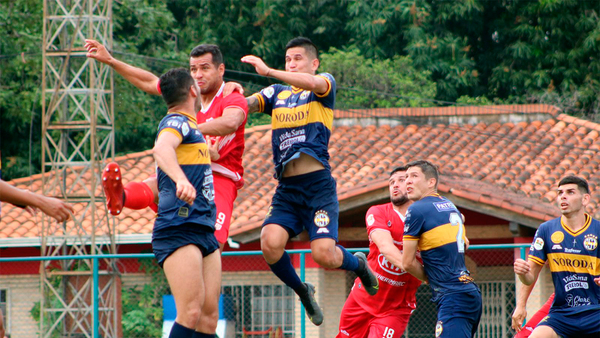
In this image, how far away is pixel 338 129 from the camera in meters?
20.8

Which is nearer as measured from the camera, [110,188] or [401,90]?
[110,188]

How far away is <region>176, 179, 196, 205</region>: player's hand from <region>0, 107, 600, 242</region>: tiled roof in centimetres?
1013

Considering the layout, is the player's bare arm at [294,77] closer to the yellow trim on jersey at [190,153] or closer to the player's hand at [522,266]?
the yellow trim on jersey at [190,153]

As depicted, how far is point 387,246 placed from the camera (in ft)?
25.6

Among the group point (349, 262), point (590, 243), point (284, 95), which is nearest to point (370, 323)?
point (349, 262)

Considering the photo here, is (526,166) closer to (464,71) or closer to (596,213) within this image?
(596,213)

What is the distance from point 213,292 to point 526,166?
13.7m

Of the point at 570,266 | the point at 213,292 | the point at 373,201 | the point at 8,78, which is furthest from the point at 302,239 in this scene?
the point at 8,78

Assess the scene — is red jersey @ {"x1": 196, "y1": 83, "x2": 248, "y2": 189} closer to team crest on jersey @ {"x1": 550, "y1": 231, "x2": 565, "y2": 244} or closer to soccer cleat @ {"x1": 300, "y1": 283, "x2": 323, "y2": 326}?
soccer cleat @ {"x1": 300, "y1": 283, "x2": 323, "y2": 326}

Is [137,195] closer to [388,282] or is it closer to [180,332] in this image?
[180,332]

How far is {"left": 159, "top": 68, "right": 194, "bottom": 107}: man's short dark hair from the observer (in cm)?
589

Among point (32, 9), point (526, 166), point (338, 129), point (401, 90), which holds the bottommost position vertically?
point (526, 166)

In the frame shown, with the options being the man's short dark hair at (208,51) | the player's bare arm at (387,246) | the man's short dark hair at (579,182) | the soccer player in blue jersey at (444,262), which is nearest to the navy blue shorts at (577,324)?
→ the man's short dark hair at (579,182)

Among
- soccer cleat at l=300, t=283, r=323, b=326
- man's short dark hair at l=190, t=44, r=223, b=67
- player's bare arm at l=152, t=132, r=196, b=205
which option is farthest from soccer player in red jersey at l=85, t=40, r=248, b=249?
soccer cleat at l=300, t=283, r=323, b=326
